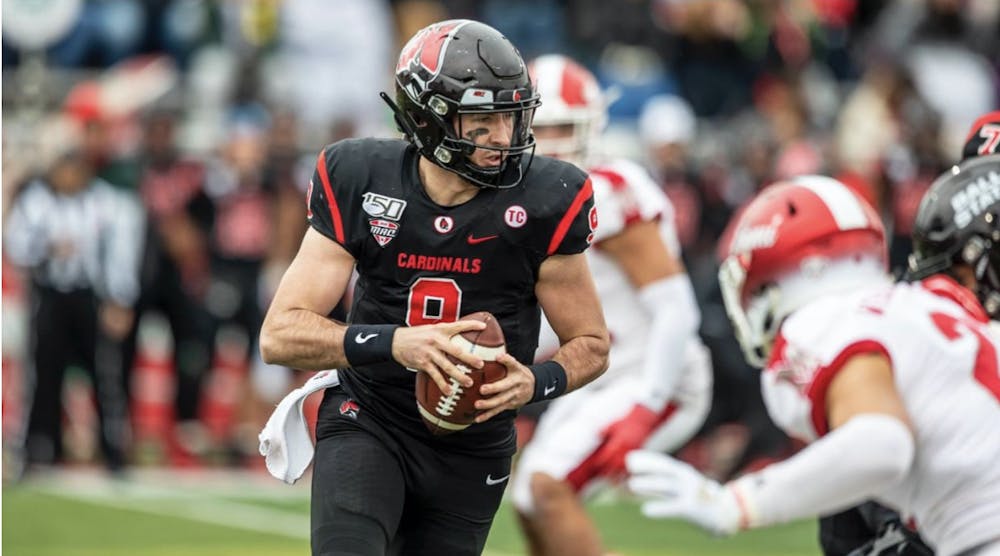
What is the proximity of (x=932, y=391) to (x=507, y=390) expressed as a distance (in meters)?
1.03

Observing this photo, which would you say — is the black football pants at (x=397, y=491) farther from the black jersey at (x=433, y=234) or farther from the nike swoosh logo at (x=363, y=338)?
the nike swoosh logo at (x=363, y=338)

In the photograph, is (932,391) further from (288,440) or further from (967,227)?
(288,440)

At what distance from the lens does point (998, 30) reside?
15297mm

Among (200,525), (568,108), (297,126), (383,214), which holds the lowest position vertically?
(200,525)

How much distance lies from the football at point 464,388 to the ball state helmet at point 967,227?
1.09 metres

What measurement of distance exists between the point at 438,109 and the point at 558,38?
10.3 meters

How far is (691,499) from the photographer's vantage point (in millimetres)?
3756

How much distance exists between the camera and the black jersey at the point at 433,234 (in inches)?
177

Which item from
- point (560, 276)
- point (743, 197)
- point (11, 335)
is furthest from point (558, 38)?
point (560, 276)

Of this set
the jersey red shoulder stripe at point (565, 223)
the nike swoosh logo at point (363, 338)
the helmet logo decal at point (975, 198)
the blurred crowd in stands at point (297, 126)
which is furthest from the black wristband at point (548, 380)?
the blurred crowd in stands at point (297, 126)

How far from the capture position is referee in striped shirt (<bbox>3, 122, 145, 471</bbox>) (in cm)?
1117

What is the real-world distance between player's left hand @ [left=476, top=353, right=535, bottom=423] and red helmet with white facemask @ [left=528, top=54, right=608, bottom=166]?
2172 millimetres

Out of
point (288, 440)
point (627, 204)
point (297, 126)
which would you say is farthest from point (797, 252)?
point (297, 126)

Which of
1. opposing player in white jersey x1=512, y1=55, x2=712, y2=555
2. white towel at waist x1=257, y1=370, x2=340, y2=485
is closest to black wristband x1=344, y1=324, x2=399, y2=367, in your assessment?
white towel at waist x1=257, y1=370, x2=340, y2=485
